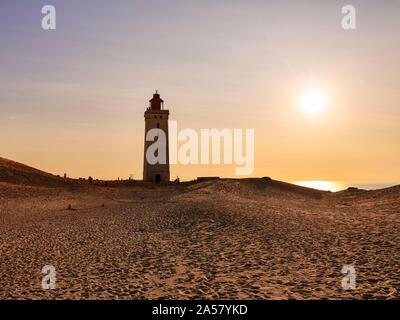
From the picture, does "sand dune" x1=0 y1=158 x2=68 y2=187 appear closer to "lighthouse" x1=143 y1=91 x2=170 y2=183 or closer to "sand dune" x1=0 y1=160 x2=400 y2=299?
"lighthouse" x1=143 y1=91 x2=170 y2=183

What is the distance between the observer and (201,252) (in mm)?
15734

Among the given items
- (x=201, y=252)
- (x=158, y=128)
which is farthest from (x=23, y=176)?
(x=201, y=252)

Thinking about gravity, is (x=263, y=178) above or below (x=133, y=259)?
above

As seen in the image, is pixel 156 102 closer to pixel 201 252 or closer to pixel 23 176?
pixel 23 176

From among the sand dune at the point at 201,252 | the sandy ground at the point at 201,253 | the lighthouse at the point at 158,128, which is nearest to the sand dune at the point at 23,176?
the lighthouse at the point at 158,128

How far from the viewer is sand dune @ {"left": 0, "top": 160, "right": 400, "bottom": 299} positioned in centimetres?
1136

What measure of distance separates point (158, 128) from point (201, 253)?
47.6 metres

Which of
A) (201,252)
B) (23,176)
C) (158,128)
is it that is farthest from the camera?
(158,128)

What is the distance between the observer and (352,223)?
21125 mm

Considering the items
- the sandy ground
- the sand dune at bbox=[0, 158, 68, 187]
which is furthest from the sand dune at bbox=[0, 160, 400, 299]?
the sand dune at bbox=[0, 158, 68, 187]
